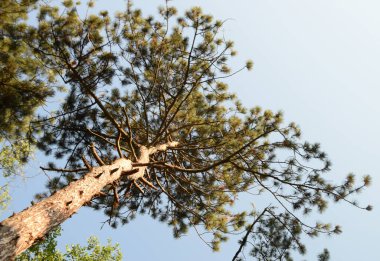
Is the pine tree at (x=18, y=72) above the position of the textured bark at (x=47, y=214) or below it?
above

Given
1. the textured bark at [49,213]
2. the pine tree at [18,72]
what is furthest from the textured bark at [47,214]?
the pine tree at [18,72]

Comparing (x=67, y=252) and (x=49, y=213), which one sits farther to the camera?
(x=67, y=252)

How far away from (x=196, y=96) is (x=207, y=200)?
2534 mm

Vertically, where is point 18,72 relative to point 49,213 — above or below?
above

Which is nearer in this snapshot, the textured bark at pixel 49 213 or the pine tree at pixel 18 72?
the textured bark at pixel 49 213

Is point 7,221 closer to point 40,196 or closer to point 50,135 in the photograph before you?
point 40,196

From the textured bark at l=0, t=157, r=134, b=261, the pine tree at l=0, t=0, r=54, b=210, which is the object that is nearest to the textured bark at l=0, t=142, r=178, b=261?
the textured bark at l=0, t=157, r=134, b=261

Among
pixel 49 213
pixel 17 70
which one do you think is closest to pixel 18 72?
pixel 17 70

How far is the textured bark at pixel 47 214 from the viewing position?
3496 mm

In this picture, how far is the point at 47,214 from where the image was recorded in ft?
13.5

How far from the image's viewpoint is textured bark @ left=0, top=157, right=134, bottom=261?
11.5 ft

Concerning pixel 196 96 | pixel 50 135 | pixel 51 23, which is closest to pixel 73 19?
pixel 51 23

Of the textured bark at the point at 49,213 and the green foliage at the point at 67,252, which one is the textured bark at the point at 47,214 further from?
the green foliage at the point at 67,252

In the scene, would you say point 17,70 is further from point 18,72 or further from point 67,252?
point 67,252
